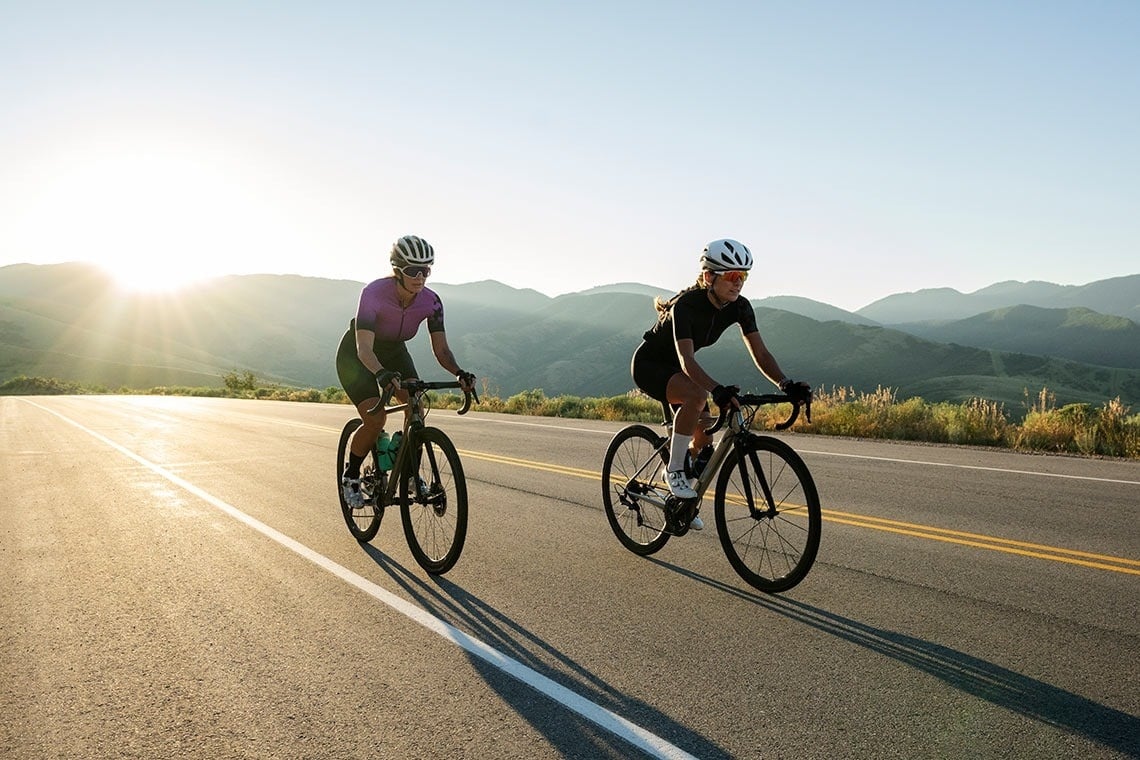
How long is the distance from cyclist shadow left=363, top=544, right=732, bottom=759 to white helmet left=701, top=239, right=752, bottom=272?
2.60m

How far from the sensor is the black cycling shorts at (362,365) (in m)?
6.38

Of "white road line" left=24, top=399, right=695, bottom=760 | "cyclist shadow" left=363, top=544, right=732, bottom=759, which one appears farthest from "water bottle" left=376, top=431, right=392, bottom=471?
"cyclist shadow" left=363, top=544, right=732, bottom=759

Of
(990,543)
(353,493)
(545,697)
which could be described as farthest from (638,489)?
(545,697)

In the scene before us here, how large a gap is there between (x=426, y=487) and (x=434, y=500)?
13cm

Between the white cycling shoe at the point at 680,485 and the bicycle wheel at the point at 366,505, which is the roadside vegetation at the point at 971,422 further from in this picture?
the bicycle wheel at the point at 366,505

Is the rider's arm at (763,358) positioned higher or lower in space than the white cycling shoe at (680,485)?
higher

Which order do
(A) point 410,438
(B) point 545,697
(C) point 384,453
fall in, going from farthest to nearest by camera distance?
1. (C) point 384,453
2. (A) point 410,438
3. (B) point 545,697

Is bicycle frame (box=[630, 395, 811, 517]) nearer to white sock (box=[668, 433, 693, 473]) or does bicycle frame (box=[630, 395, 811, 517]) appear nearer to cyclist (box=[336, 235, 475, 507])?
white sock (box=[668, 433, 693, 473])

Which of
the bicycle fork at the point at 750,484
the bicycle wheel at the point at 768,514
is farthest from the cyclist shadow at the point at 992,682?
the bicycle fork at the point at 750,484

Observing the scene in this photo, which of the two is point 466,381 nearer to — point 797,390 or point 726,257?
point 726,257

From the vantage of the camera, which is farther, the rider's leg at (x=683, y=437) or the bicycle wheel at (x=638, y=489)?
the bicycle wheel at (x=638, y=489)

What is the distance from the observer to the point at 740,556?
18.1 ft

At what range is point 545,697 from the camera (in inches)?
138

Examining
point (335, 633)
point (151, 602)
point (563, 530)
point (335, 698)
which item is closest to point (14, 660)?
point (151, 602)
